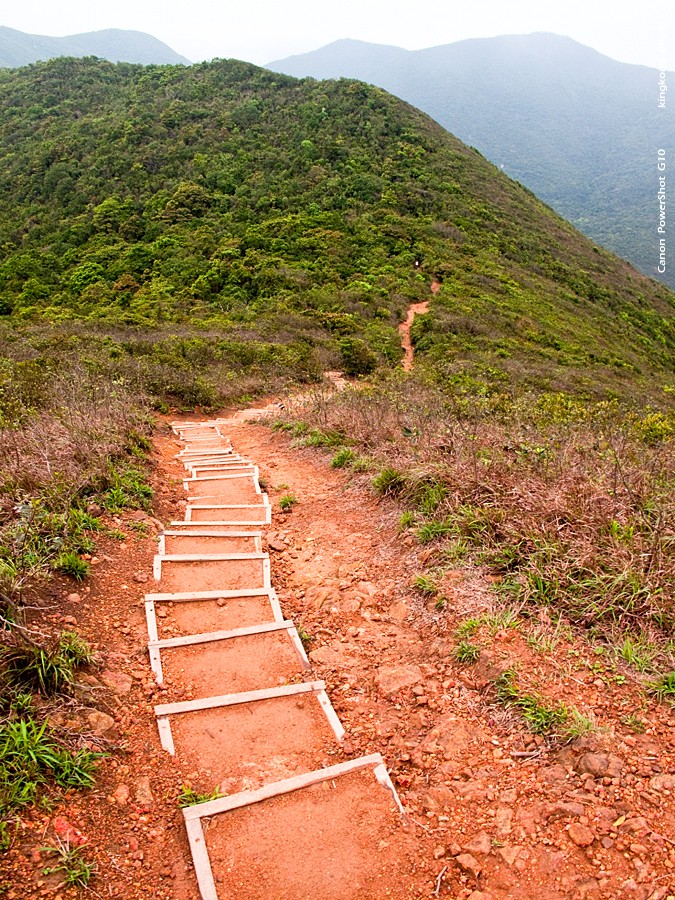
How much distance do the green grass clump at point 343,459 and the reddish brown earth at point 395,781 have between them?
9.55ft

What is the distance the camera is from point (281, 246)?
92.2 ft

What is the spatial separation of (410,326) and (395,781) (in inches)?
886

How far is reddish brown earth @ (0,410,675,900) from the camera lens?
2.05 metres

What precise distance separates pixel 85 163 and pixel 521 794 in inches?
1583

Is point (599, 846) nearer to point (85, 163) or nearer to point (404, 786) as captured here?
point (404, 786)

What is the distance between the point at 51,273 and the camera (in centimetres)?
2697

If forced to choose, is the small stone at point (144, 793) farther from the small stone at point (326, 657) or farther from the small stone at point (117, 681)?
the small stone at point (326, 657)

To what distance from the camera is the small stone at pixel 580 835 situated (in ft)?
6.98

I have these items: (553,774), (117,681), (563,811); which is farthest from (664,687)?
(117,681)

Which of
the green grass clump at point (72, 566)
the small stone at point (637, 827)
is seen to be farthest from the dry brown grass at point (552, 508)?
the green grass clump at point (72, 566)

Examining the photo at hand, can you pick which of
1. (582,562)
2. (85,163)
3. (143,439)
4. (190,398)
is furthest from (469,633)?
(85,163)

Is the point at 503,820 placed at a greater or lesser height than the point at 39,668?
lesser

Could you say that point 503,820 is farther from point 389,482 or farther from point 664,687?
point 389,482

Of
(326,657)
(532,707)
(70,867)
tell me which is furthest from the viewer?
(326,657)
